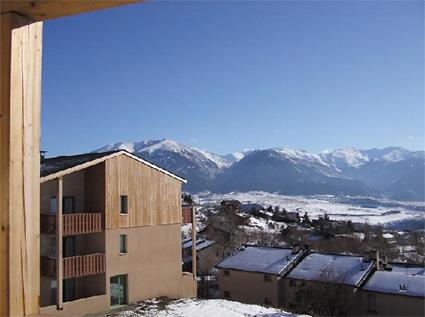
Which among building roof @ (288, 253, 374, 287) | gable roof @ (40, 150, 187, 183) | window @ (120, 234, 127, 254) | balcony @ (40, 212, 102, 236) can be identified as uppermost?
gable roof @ (40, 150, 187, 183)

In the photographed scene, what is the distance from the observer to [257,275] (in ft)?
100.0

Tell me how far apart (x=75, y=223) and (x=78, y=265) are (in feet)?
5.24

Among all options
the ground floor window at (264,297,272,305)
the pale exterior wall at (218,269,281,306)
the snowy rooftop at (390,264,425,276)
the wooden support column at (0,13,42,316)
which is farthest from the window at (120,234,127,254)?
the snowy rooftop at (390,264,425,276)

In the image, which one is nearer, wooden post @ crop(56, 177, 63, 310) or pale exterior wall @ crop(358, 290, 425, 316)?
wooden post @ crop(56, 177, 63, 310)

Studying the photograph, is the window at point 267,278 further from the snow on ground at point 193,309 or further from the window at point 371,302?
the snow on ground at point 193,309

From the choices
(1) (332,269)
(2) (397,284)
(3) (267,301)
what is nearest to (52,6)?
(2) (397,284)

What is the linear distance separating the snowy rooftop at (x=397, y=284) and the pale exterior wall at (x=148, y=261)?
1184cm

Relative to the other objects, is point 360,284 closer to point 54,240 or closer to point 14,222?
point 54,240

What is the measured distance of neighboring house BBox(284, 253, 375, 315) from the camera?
26.7 m

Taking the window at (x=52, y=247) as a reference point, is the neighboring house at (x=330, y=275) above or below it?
below

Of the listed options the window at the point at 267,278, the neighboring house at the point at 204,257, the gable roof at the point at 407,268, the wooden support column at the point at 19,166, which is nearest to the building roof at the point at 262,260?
the window at the point at 267,278

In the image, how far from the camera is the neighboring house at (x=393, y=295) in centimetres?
2459

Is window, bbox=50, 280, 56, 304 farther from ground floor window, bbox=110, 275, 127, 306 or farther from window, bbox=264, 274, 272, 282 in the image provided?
window, bbox=264, 274, 272, 282

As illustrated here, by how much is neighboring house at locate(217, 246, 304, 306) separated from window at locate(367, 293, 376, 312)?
17.9ft
